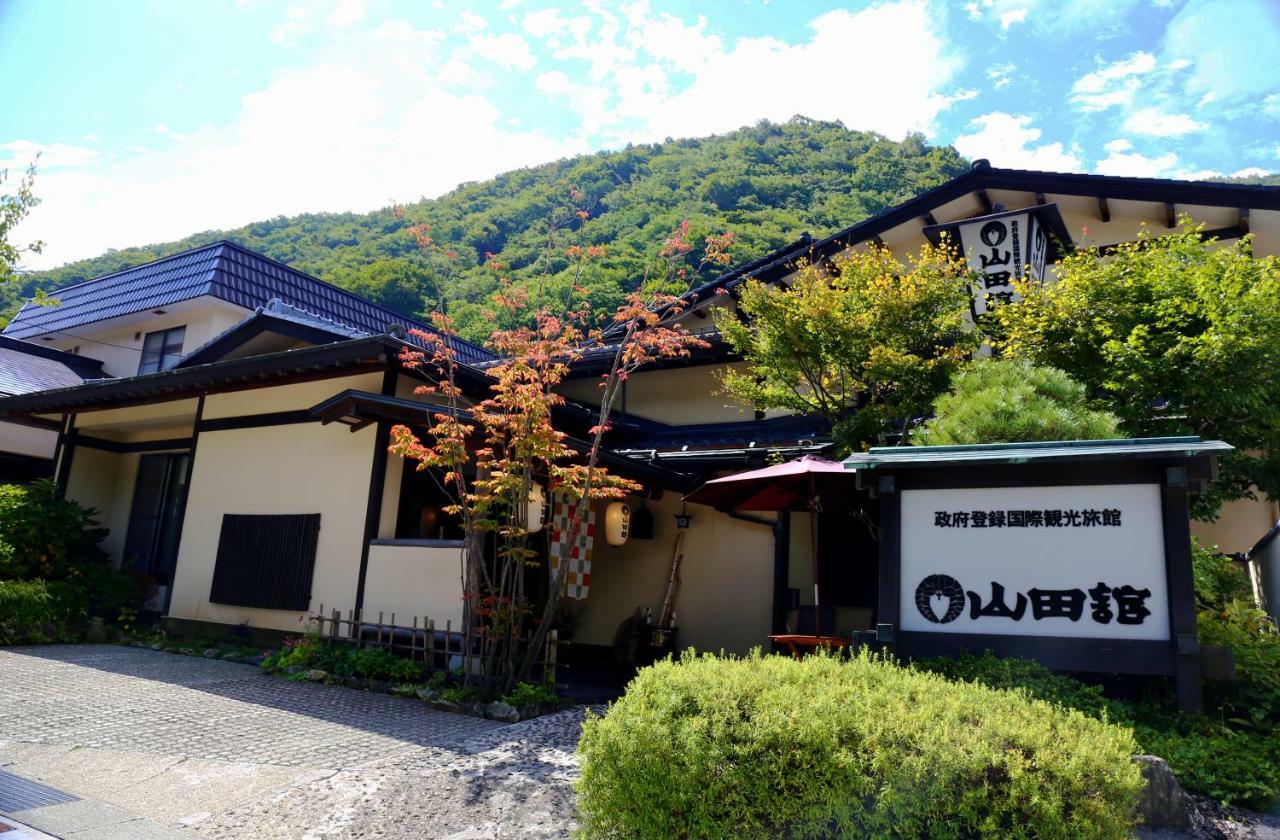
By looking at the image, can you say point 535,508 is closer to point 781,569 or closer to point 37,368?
point 781,569

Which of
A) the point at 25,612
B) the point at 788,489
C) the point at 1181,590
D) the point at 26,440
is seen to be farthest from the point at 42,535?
the point at 1181,590

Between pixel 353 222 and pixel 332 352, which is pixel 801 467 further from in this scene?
pixel 353 222

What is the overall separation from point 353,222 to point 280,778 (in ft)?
124

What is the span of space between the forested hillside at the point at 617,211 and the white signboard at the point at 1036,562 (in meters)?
10.6

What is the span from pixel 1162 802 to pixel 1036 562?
152cm

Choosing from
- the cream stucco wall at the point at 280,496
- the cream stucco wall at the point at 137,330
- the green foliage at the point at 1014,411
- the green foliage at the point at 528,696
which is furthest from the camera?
the cream stucco wall at the point at 137,330

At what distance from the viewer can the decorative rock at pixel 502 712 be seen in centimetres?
720

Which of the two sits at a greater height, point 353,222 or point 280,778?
point 353,222

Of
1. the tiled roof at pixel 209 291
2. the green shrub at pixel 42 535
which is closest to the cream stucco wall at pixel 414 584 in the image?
the green shrub at pixel 42 535

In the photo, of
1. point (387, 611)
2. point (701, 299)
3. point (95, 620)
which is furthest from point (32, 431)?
point (701, 299)

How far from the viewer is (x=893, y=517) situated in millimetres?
5699

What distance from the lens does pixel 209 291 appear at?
656 inches

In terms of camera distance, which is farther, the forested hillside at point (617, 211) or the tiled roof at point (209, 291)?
the forested hillside at point (617, 211)

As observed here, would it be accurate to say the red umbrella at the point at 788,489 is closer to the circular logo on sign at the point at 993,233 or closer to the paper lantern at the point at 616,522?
the paper lantern at the point at 616,522
